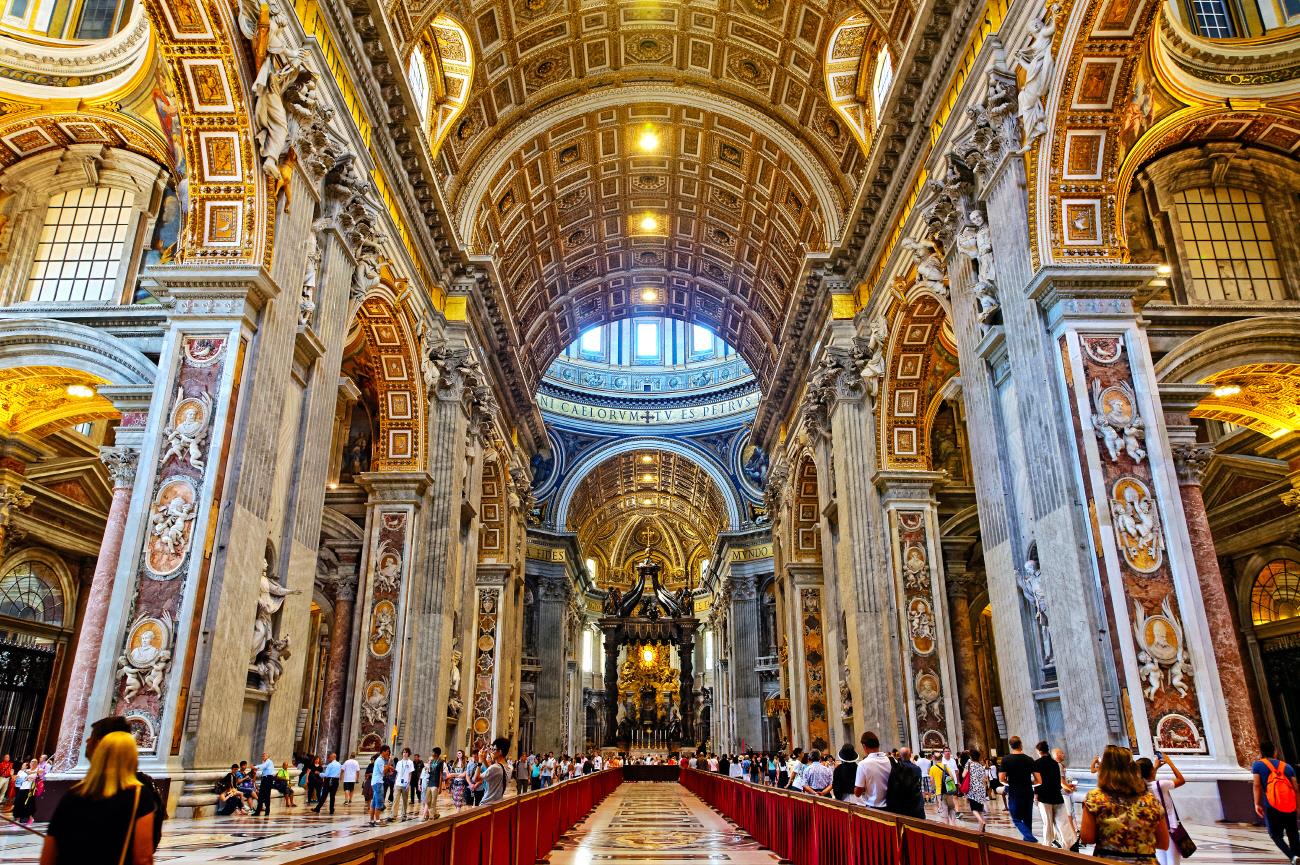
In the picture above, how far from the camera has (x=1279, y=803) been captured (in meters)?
5.84

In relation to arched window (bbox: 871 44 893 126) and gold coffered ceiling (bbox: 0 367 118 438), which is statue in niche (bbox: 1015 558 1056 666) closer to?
arched window (bbox: 871 44 893 126)

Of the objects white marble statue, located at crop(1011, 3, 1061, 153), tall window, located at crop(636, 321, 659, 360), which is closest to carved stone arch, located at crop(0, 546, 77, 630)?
white marble statue, located at crop(1011, 3, 1061, 153)

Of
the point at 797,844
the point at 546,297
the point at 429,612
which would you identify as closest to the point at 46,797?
the point at 797,844

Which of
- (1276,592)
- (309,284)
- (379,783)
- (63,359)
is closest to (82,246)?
(63,359)

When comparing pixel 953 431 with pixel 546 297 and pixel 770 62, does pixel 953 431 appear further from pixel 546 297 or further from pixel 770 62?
pixel 546 297

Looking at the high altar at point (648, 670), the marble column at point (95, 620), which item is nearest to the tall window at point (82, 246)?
the marble column at point (95, 620)

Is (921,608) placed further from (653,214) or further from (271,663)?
(653,214)

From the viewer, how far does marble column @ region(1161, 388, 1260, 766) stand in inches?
342

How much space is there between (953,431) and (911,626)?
7150mm

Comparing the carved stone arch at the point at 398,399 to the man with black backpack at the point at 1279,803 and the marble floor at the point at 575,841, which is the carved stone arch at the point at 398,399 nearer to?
the marble floor at the point at 575,841

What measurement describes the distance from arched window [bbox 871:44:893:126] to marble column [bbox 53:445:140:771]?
43.2 feet

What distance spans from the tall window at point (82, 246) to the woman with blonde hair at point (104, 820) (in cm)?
1261

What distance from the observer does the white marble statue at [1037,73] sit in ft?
29.4

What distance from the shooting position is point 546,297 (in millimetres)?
26031
